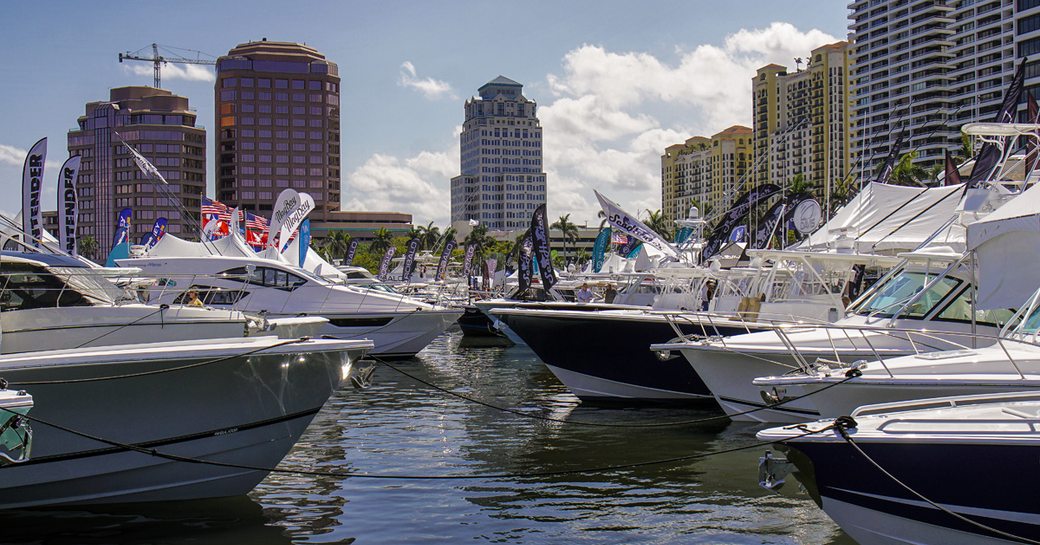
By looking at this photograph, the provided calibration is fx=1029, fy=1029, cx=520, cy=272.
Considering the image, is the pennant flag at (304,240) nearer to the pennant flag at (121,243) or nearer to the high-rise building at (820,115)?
the pennant flag at (121,243)

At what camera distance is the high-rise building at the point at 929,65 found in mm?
129250

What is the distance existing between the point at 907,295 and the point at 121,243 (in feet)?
107

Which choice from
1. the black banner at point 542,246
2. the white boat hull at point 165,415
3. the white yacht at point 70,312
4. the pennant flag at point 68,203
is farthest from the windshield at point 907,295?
the pennant flag at point 68,203

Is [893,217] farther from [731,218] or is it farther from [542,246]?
[542,246]

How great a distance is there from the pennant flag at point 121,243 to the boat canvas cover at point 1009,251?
25.2 meters

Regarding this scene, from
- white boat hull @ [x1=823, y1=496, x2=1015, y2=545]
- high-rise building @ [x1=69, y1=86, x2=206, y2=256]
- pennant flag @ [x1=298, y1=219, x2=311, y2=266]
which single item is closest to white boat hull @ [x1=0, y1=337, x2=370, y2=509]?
white boat hull @ [x1=823, y1=496, x2=1015, y2=545]

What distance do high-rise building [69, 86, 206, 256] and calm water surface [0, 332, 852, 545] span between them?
170 metres

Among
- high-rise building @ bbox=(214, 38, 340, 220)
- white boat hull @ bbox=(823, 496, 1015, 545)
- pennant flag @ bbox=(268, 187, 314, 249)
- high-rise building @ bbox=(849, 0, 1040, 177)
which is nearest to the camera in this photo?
white boat hull @ bbox=(823, 496, 1015, 545)

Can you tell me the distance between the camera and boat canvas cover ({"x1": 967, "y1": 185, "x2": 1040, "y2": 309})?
12156mm

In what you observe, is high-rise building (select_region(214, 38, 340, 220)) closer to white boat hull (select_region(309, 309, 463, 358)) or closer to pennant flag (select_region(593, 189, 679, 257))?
white boat hull (select_region(309, 309, 463, 358))

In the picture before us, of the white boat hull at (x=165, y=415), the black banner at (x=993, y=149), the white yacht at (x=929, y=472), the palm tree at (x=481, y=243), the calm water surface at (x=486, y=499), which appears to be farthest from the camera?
the palm tree at (x=481, y=243)

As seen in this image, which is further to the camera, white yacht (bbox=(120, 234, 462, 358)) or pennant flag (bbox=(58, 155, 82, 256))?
pennant flag (bbox=(58, 155, 82, 256))

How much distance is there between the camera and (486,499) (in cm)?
1299

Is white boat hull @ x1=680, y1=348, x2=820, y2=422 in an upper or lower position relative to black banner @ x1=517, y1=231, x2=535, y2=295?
lower
